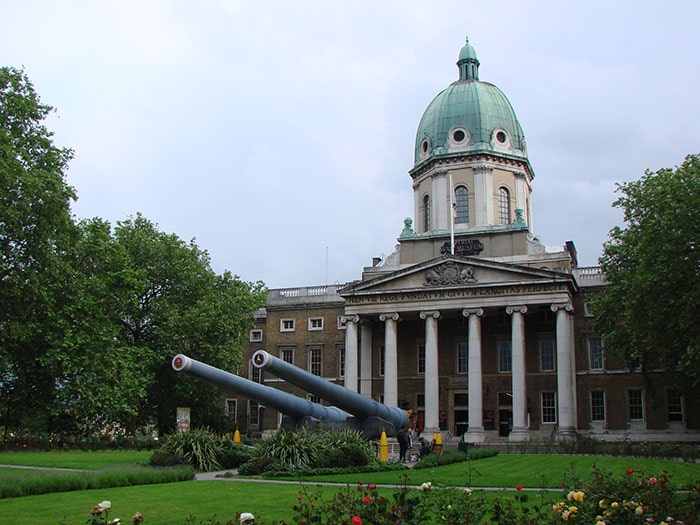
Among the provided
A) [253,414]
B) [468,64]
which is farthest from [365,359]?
[468,64]

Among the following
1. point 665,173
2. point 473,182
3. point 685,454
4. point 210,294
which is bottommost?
point 685,454

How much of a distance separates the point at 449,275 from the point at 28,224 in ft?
88.5

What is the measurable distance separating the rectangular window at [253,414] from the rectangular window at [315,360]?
516 centimetres

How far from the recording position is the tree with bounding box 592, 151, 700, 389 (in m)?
33.6

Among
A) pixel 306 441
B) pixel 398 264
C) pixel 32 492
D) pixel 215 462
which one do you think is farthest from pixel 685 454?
pixel 398 264

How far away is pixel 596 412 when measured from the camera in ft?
165

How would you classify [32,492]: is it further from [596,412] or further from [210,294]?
[596,412]

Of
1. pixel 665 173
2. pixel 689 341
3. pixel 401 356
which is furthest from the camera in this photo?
pixel 401 356

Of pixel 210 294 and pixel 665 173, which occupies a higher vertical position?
pixel 665 173

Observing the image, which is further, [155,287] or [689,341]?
[155,287]

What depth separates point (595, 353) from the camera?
50.9 metres

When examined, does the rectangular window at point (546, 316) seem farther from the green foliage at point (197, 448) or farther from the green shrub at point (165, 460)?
the green shrub at point (165, 460)

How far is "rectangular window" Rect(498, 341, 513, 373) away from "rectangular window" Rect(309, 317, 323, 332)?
13.6 m

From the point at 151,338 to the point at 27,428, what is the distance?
370 inches
